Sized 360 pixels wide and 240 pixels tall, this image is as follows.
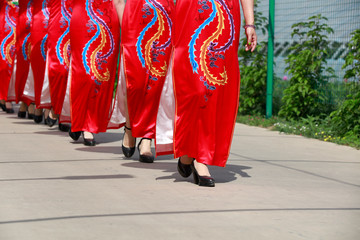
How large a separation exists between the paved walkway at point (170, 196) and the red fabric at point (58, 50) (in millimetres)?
1061

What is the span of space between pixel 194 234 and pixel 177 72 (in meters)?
1.68

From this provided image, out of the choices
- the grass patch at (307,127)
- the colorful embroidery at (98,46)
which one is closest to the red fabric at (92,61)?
the colorful embroidery at (98,46)

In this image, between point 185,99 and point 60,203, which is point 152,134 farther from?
point 60,203

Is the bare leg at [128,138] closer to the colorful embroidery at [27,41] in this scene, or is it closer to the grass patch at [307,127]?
the grass patch at [307,127]

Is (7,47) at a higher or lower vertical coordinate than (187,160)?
higher

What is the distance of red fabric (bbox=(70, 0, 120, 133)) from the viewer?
685 centimetres

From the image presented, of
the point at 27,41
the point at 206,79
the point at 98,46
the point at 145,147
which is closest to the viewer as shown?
the point at 206,79

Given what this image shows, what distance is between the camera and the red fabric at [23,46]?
9992mm

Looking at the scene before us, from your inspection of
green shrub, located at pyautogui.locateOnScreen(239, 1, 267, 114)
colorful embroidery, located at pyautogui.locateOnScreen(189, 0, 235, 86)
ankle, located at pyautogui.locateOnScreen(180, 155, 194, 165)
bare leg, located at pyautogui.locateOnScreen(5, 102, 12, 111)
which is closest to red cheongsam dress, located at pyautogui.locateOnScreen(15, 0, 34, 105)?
bare leg, located at pyautogui.locateOnScreen(5, 102, 12, 111)

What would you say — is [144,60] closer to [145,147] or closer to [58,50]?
[145,147]

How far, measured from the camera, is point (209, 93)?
4.90 metres

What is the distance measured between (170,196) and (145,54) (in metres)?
1.85

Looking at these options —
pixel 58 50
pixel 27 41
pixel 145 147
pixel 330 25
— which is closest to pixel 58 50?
pixel 58 50

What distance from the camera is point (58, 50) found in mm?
8047
